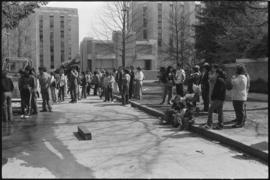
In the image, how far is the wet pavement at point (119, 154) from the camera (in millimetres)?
5984

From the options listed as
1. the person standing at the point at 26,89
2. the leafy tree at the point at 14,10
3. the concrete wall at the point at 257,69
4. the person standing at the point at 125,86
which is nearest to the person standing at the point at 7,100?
the person standing at the point at 26,89

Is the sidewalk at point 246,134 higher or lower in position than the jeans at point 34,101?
lower

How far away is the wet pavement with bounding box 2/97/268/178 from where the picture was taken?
5984mm

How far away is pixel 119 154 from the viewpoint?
7293 mm

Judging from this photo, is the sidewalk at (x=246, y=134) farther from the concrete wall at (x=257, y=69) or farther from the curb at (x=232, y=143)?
the concrete wall at (x=257, y=69)

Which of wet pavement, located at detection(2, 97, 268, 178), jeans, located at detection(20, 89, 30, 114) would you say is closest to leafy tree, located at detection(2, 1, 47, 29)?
jeans, located at detection(20, 89, 30, 114)

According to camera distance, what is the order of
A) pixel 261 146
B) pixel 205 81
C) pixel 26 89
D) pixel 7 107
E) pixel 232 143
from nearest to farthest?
pixel 261 146 → pixel 232 143 → pixel 7 107 → pixel 205 81 → pixel 26 89

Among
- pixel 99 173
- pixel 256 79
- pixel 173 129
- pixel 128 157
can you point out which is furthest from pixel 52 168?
pixel 256 79

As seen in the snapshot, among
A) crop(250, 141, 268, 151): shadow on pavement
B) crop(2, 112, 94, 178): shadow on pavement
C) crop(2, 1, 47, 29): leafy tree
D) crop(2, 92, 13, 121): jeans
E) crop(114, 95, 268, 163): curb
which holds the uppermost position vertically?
crop(2, 1, 47, 29): leafy tree

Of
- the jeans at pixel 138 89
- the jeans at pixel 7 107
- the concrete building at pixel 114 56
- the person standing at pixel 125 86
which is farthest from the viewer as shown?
the concrete building at pixel 114 56

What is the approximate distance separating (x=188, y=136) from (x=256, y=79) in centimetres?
1786

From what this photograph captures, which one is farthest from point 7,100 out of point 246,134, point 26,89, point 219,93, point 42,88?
point 246,134

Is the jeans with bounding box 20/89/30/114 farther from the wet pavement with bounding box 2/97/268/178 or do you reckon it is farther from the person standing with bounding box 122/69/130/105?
the person standing with bounding box 122/69/130/105

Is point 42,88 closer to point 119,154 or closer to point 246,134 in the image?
point 119,154
